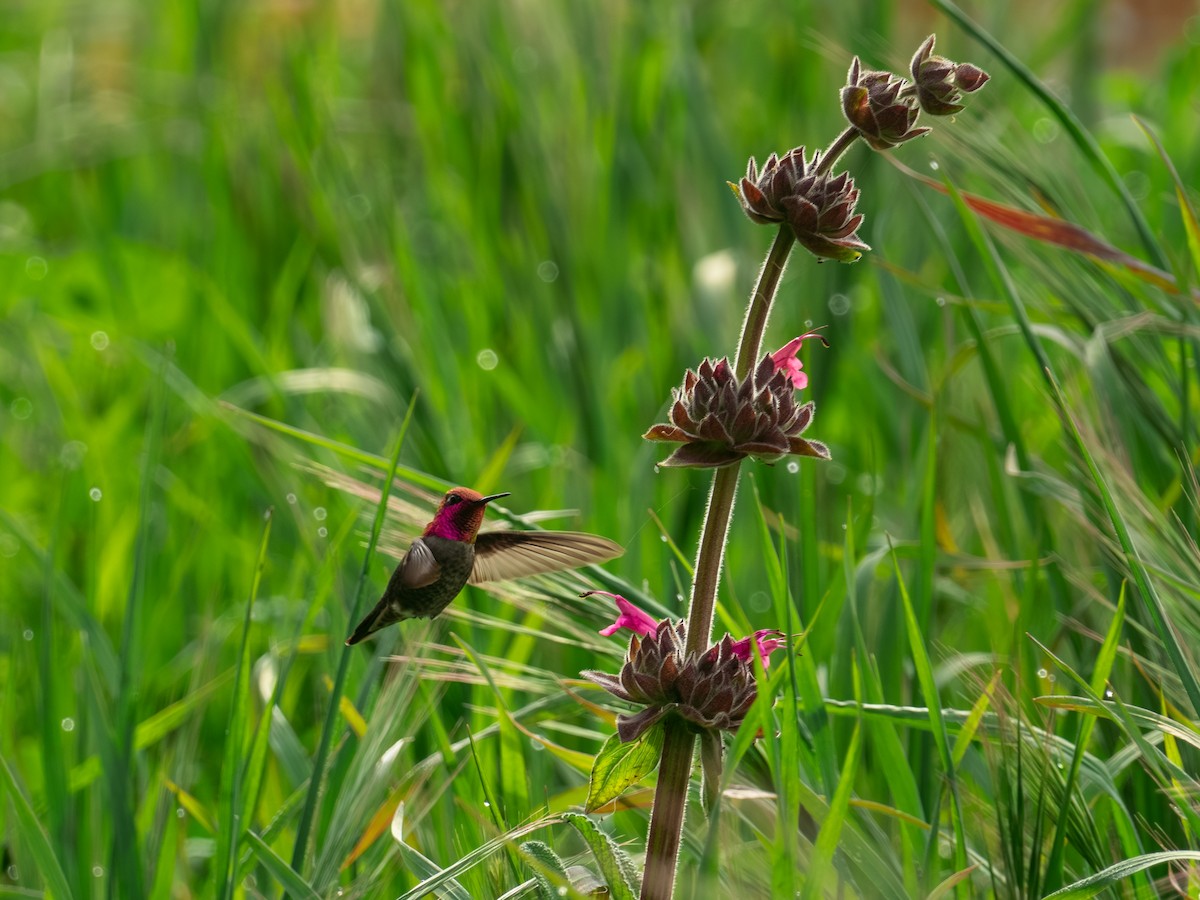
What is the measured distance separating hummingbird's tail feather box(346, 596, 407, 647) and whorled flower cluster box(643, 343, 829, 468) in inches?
8.2

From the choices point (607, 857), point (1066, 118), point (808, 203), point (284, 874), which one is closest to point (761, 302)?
point (808, 203)

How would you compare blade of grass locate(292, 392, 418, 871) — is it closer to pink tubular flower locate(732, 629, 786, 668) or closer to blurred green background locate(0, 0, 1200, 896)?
blurred green background locate(0, 0, 1200, 896)

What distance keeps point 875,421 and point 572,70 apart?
0.93 metres

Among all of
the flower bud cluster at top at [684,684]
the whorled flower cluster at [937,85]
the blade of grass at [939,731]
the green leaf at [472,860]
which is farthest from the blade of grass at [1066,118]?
the green leaf at [472,860]

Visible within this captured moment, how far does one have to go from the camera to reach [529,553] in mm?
799

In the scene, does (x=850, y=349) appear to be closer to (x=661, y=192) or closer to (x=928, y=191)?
(x=928, y=191)

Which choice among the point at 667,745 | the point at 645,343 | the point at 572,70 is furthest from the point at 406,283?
the point at 667,745

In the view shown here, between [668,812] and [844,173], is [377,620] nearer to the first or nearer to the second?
[668,812]

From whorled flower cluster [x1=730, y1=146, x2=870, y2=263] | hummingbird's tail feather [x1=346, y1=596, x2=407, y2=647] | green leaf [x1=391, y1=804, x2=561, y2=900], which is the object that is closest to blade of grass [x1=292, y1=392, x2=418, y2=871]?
hummingbird's tail feather [x1=346, y1=596, x2=407, y2=647]

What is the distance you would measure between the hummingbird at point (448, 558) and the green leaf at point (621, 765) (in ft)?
0.34

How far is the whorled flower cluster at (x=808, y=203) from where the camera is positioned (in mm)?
646

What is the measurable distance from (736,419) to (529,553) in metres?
0.20

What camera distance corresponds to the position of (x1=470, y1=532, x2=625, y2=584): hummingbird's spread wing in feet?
2.39

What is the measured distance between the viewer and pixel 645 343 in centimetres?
182
